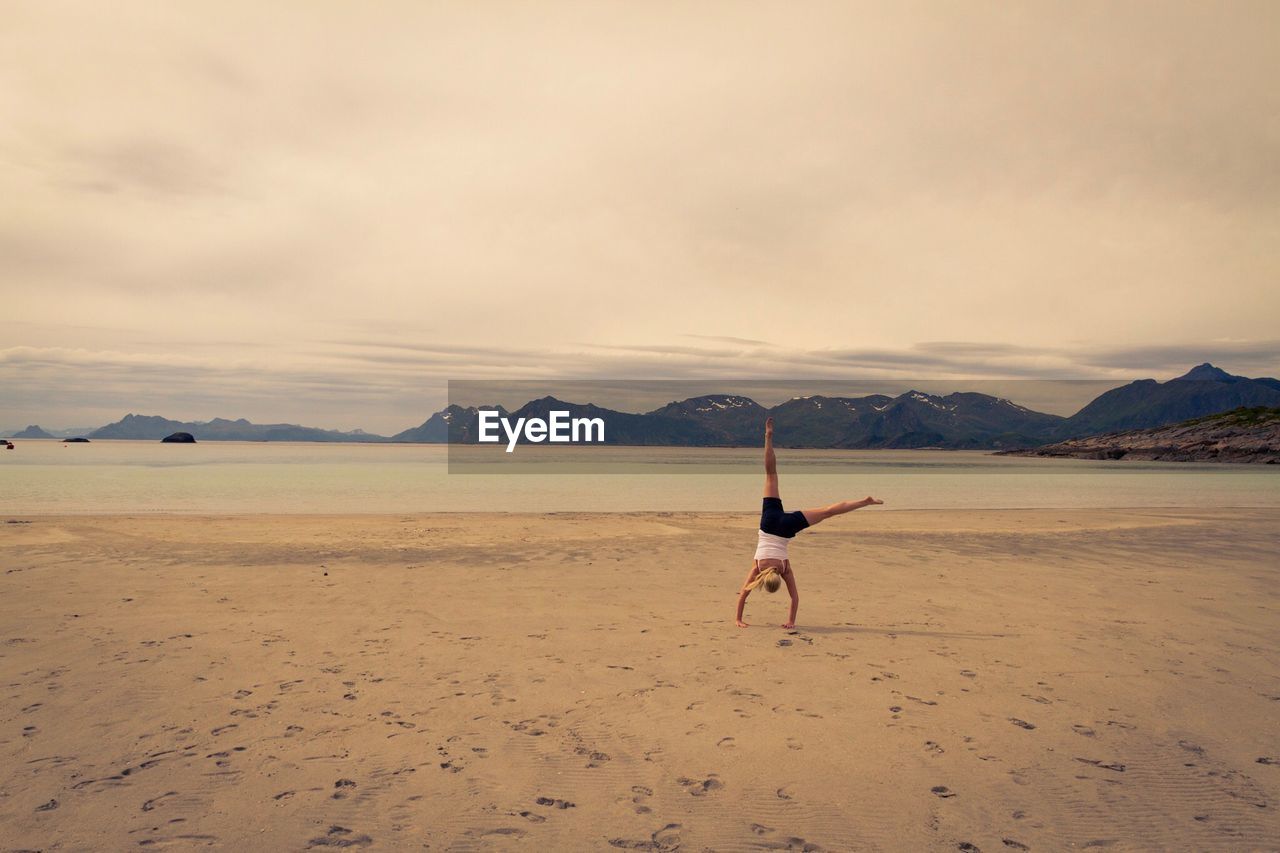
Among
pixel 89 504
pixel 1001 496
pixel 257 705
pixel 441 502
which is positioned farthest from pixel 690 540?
pixel 1001 496

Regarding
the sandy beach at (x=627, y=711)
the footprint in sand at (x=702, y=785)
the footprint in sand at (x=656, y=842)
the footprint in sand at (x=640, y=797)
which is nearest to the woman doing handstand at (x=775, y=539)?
the sandy beach at (x=627, y=711)

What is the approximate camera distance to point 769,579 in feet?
32.4

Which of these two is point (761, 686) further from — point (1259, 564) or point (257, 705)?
point (1259, 564)

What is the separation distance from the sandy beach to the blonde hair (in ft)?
2.29

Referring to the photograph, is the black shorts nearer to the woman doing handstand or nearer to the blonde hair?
the woman doing handstand

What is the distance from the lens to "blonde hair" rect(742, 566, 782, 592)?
9.84 m

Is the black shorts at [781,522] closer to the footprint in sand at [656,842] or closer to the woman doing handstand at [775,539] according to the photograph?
the woman doing handstand at [775,539]

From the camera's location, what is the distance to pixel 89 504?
1273 inches

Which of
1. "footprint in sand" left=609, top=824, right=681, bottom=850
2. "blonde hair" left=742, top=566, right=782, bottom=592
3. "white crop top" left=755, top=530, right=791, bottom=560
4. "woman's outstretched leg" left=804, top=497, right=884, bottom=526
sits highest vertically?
"woman's outstretched leg" left=804, top=497, right=884, bottom=526

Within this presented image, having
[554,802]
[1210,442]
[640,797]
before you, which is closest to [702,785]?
[640,797]

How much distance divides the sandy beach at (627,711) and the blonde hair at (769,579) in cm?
70

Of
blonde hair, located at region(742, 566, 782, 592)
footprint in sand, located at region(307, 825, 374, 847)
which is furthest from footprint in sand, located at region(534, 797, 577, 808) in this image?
blonde hair, located at region(742, 566, 782, 592)

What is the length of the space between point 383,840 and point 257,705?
3154 millimetres

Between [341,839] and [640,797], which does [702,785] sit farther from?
[341,839]
